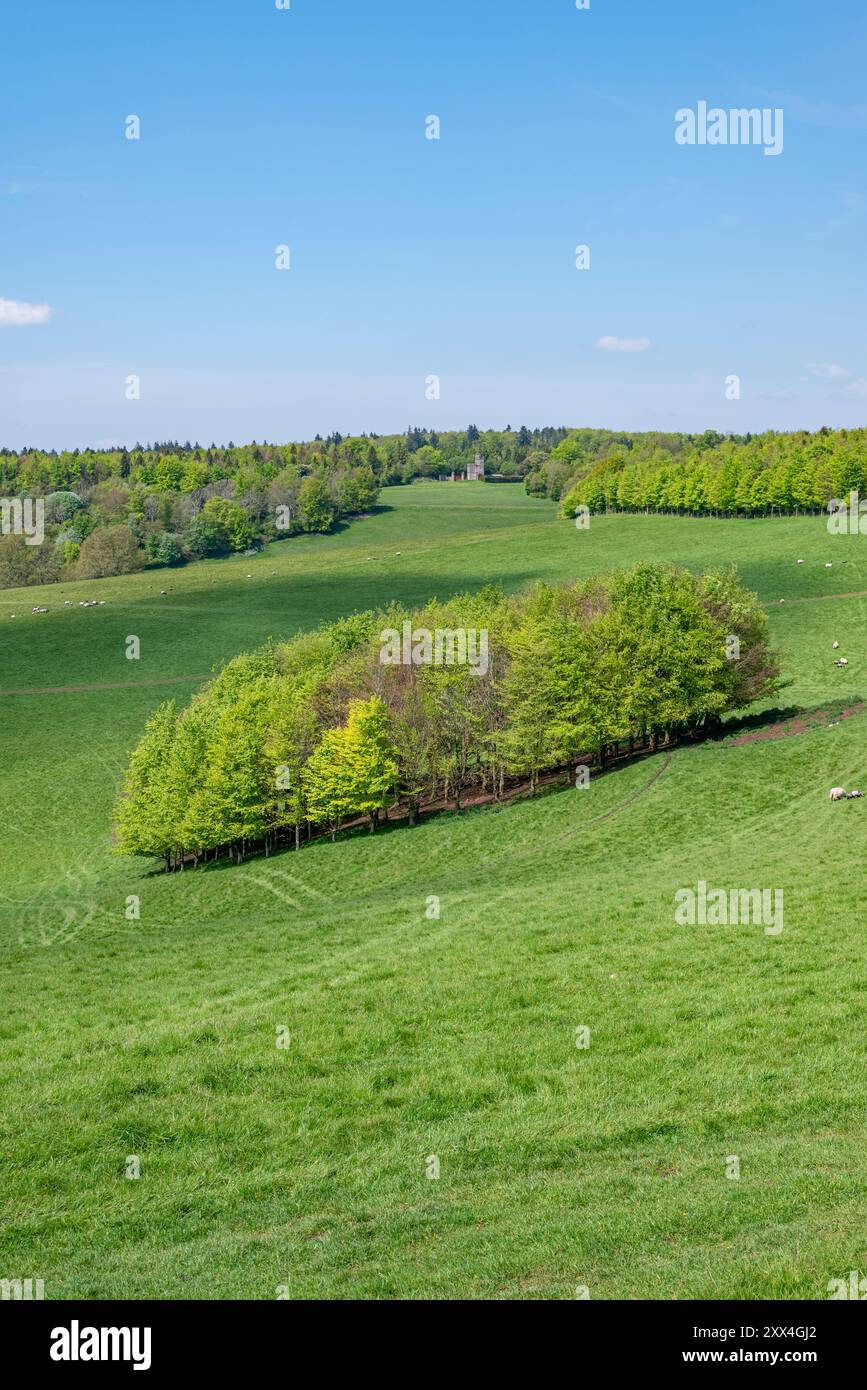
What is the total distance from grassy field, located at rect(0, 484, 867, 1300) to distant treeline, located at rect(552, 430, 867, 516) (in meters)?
105

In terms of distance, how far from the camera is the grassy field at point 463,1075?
13.4 meters

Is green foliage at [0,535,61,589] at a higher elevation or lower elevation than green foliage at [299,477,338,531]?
lower

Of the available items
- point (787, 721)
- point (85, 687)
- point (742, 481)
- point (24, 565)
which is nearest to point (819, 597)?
point (787, 721)

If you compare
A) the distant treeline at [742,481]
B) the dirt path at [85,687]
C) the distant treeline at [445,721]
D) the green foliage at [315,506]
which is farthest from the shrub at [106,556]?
the distant treeline at [445,721]

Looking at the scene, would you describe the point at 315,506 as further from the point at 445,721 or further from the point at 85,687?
the point at 445,721

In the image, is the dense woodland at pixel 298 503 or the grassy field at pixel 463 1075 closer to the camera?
the grassy field at pixel 463 1075

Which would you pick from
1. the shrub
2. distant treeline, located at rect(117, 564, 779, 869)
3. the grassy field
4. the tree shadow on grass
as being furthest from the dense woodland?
the grassy field

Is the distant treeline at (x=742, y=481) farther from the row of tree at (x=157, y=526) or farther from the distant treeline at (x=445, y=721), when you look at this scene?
the distant treeline at (x=445, y=721)

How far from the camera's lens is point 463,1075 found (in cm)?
1972

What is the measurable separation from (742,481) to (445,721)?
106694mm

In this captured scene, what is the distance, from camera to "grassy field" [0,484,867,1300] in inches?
528

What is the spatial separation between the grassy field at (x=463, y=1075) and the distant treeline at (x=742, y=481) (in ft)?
345

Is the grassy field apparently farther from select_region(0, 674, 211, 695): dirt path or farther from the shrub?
the shrub

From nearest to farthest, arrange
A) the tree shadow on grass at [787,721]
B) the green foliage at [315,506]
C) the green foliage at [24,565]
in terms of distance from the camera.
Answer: the tree shadow on grass at [787,721] → the green foliage at [24,565] → the green foliage at [315,506]
